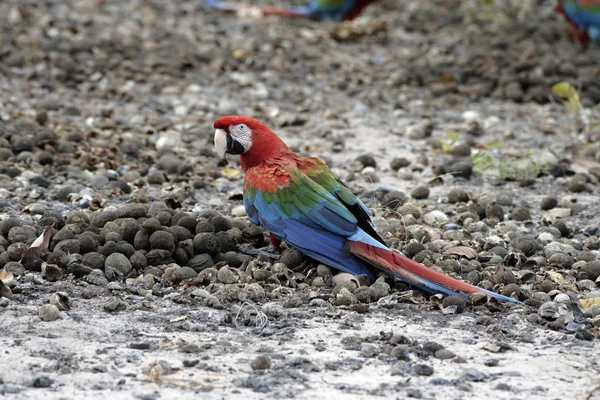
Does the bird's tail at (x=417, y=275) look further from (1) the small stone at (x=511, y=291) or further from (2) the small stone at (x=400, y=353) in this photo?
(2) the small stone at (x=400, y=353)

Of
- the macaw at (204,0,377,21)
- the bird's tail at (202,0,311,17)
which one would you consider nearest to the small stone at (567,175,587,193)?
the macaw at (204,0,377,21)

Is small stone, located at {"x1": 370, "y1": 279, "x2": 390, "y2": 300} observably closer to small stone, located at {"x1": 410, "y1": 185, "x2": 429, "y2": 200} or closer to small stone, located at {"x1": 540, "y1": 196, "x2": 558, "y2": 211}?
small stone, located at {"x1": 410, "y1": 185, "x2": 429, "y2": 200}

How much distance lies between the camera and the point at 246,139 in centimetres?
427

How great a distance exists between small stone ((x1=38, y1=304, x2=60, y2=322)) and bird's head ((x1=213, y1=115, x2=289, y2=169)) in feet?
4.02

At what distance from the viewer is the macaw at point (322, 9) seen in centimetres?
927

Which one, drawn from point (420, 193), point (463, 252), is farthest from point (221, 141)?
point (420, 193)

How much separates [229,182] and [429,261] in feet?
5.85

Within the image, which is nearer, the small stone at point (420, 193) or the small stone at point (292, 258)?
the small stone at point (292, 258)

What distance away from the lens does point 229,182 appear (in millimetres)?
5508

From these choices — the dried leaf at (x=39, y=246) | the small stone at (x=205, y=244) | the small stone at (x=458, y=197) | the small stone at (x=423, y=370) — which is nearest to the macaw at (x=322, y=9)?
the small stone at (x=458, y=197)

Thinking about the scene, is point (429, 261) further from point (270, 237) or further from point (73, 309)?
point (73, 309)

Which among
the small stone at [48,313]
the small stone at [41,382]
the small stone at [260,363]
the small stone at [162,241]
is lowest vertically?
the small stone at [41,382]

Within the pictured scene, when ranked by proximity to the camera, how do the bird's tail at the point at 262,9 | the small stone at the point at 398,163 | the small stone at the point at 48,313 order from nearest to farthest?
the small stone at the point at 48,313, the small stone at the point at 398,163, the bird's tail at the point at 262,9

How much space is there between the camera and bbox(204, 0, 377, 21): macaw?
9273 millimetres
